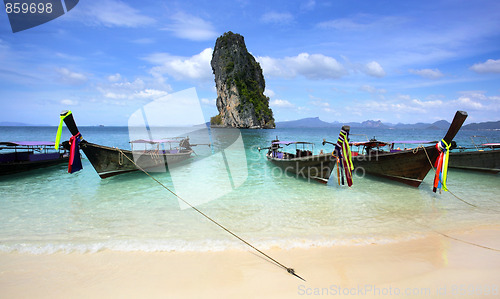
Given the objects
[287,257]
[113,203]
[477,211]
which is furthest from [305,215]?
[113,203]

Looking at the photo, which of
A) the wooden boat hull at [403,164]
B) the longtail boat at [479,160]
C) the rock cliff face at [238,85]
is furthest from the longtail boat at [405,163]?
the rock cliff face at [238,85]

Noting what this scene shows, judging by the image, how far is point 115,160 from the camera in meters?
13.7

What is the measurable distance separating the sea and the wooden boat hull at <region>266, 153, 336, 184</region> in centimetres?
45

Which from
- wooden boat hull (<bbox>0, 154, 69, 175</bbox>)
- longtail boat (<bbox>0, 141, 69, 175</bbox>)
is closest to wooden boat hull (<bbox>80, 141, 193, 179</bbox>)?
longtail boat (<bbox>0, 141, 69, 175</bbox>)

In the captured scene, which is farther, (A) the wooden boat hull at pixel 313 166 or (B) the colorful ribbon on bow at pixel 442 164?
(A) the wooden boat hull at pixel 313 166

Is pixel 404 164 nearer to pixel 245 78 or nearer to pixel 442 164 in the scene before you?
pixel 442 164

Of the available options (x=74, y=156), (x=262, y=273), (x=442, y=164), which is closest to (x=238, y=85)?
(x=74, y=156)

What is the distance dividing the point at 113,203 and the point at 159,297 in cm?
687

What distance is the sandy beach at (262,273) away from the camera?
4.08 meters

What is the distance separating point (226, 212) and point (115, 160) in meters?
8.56

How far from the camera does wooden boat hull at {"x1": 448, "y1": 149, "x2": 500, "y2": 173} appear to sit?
14.8 metres

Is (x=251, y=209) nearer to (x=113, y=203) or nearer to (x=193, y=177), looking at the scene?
(x=113, y=203)

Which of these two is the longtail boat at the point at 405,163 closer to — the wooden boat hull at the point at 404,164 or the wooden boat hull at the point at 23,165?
the wooden boat hull at the point at 404,164

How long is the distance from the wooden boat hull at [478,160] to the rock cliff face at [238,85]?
8244cm
